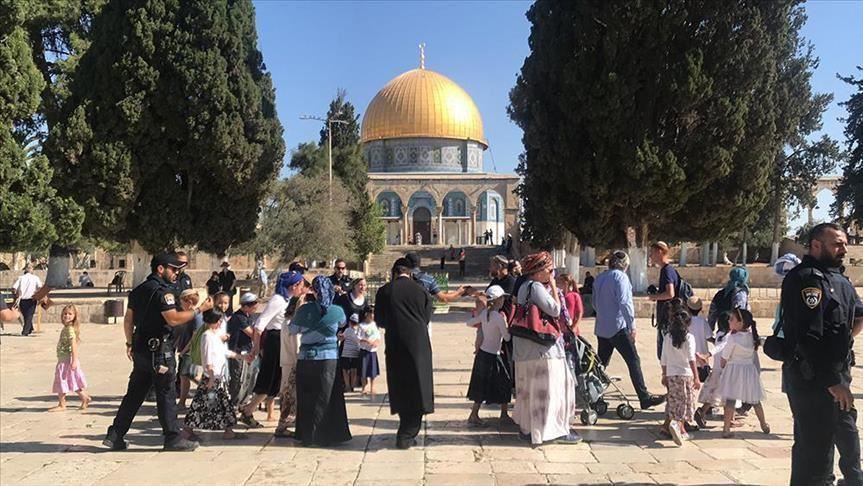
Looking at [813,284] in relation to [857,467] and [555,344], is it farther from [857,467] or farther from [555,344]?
[555,344]

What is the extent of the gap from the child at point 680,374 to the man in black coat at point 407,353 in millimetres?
2015

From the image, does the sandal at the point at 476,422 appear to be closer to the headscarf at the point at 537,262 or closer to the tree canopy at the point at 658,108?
the headscarf at the point at 537,262

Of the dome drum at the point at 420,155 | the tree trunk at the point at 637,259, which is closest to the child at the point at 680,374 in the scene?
the tree trunk at the point at 637,259

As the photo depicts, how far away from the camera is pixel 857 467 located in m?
3.89

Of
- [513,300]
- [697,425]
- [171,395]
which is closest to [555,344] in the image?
[513,300]

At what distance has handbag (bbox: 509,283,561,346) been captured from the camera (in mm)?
5418

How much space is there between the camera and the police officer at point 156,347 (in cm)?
541

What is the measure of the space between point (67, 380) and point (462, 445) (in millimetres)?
4548

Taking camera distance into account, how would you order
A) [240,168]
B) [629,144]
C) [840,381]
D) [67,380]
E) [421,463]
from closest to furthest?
[840,381], [421,463], [67,380], [629,144], [240,168]

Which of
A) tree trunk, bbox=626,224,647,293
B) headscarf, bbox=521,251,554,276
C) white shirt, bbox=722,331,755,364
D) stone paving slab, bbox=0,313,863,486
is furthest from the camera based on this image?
tree trunk, bbox=626,224,647,293

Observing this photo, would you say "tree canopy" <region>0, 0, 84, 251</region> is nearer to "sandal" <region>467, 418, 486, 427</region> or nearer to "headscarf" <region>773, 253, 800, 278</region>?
"sandal" <region>467, 418, 486, 427</region>

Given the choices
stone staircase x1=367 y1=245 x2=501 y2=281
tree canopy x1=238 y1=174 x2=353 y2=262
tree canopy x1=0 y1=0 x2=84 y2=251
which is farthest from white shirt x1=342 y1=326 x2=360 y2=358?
stone staircase x1=367 y1=245 x2=501 y2=281

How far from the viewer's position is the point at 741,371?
5.79 m

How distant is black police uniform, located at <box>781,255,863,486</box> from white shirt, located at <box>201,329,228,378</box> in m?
4.54
